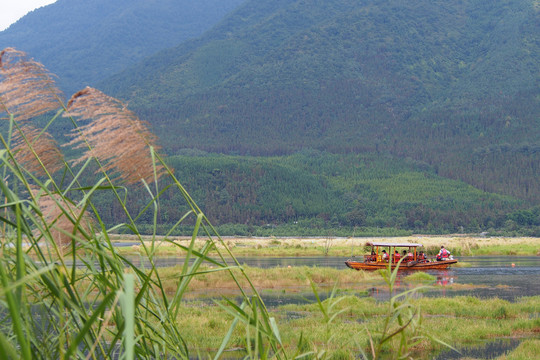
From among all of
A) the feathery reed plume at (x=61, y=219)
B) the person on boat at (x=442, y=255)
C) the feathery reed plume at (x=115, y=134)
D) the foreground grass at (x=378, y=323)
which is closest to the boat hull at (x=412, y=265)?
the person on boat at (x=442, y=255)

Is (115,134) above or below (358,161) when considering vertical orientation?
above

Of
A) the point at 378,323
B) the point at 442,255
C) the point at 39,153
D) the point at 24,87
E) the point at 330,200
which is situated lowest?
the point at 330,200

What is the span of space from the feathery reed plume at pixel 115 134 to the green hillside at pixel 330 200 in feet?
300

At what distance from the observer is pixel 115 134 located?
139 inches

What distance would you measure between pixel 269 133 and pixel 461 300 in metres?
159

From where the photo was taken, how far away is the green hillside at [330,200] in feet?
344

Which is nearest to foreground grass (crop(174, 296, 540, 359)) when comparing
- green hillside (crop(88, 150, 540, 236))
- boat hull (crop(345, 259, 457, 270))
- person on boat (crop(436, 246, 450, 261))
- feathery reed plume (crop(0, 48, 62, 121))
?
feathery reed plume (crop(0, 48, 62, 121))

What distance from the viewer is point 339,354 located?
11.1 meters

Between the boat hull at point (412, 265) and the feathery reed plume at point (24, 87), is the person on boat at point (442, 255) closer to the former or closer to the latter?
the boat hull at point (412, 265)

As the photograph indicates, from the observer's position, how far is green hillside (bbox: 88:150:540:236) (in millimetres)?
104938

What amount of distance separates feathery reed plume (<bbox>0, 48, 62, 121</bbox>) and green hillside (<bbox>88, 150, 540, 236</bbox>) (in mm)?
91403

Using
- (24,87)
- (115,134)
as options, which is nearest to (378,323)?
(115,134)

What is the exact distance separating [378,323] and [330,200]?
107517 millimetres

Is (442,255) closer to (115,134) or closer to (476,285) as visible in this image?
(476,285)
